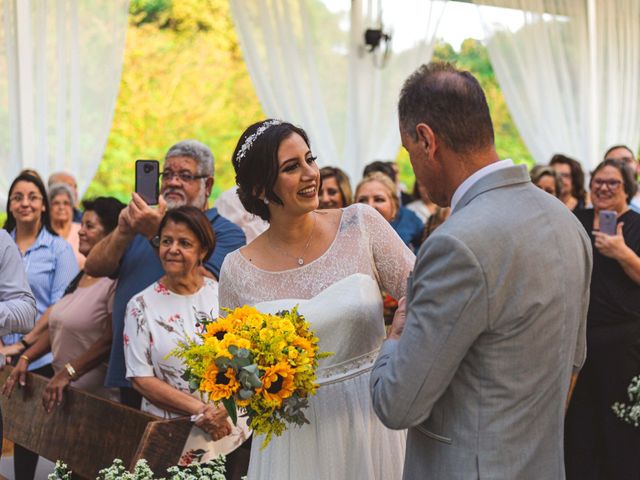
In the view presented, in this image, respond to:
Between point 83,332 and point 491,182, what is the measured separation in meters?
3.51

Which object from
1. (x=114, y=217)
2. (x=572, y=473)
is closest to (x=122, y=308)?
(x=114, y=217)

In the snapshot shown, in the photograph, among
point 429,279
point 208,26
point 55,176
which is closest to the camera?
point 429,279

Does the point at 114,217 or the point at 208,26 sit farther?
the point at 208,26

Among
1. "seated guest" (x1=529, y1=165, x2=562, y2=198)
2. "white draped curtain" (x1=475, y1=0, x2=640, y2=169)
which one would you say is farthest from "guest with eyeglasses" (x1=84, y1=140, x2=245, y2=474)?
"white draped curtain" (x1=475, y1=0, x2=640, y2=169)

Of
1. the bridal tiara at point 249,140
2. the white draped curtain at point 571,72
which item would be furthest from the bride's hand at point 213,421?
the white draped curtain at point 571,72

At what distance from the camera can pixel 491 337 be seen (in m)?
2.15

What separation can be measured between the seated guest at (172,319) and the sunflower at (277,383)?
168cm

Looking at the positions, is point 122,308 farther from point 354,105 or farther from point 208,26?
point 208,26

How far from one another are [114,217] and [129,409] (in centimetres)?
152

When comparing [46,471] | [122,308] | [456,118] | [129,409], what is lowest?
[46,471]

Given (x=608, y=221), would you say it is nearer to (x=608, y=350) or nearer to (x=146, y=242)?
(x=608, y=350)

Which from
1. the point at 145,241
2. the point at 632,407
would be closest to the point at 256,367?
the point at 145,241

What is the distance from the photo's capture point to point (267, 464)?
319cm

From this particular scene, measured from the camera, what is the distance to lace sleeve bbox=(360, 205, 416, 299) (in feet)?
10.5
